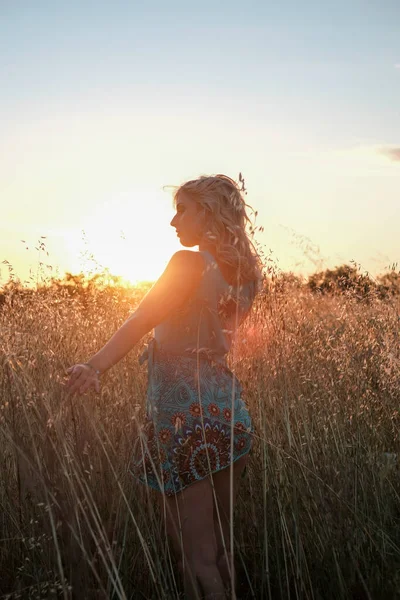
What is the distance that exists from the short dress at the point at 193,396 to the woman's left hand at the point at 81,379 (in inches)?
8.1

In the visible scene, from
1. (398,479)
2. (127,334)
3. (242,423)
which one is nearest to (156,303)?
(127,334)

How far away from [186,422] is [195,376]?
144 mm

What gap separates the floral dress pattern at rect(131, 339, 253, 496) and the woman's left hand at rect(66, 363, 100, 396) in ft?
0.65

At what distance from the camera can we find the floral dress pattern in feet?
6.00

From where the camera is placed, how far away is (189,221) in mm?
2062

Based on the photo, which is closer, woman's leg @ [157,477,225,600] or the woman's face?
woman's leg @ [157,477,225,600]

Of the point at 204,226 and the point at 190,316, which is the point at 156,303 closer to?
the point at 190,316

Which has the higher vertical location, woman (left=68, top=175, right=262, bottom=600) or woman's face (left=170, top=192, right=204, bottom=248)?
woman's face (left=170, top=192, right=204, bottom=248)

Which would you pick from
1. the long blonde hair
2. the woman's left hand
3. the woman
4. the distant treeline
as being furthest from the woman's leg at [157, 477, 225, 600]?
the distant treeline

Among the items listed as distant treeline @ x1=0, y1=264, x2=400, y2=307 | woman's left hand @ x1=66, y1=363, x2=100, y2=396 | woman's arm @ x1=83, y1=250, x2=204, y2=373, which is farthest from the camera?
distant treeline @ x1=0, y1=264, x2=400, y2=307

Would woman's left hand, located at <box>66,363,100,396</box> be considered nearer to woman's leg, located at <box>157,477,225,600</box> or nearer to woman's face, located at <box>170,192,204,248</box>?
woman's leg, located at <box>157,477,225,600</box>

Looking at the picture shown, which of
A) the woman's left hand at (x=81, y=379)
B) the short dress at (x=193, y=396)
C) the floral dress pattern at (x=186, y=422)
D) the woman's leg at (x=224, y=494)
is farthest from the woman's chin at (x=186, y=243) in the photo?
the woman's leg at (x=224, y=494)

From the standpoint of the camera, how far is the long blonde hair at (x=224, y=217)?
202 centimetres

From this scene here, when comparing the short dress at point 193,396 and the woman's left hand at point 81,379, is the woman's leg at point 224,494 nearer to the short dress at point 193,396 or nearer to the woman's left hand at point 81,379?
the short dress at point 193,396
